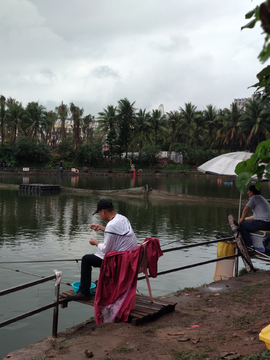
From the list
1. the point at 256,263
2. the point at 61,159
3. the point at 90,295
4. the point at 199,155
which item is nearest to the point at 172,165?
the point at 199,155

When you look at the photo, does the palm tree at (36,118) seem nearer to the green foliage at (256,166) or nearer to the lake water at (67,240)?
the lake water at (67,240)

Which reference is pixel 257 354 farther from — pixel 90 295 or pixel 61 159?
pixel 61 159

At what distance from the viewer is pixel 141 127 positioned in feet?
219

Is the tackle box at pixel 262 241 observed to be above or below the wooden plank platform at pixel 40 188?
below

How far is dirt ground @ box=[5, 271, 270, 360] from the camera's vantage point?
3584mm

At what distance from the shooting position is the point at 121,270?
4.34 m

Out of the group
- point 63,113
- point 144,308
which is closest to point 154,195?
point 144,308

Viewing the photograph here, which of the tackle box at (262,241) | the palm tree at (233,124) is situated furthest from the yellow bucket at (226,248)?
the palm tree at (233,124)

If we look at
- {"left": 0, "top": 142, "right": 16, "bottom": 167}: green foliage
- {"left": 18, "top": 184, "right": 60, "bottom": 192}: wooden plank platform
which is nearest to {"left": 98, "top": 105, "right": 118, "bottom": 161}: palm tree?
{"left": 0, "top": 142, "right": 16, "bottom": 167}: green foliage

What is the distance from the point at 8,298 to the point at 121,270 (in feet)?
11.9

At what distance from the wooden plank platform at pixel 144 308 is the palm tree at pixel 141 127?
61563 mm

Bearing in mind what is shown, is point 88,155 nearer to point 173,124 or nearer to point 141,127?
point 141,127

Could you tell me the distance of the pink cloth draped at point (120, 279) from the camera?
14.1 ft

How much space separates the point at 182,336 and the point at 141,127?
63.8m
